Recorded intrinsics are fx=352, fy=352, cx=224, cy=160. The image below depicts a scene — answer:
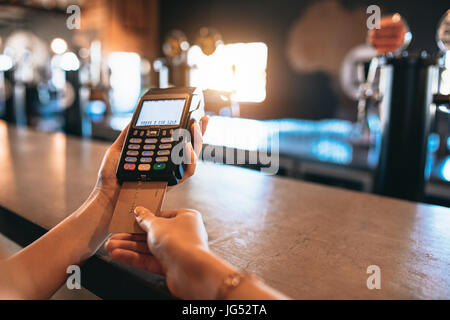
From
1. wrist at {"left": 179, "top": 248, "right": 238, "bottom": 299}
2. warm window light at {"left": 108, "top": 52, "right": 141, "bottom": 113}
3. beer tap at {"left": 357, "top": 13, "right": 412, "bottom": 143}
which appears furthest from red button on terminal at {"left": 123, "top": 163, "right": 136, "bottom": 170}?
warm window light at {"left": 108, "top": 52, "right": 141, "bottom": 113}

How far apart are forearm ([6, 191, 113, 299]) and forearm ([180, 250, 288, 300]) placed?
0.20m

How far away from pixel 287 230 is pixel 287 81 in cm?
382

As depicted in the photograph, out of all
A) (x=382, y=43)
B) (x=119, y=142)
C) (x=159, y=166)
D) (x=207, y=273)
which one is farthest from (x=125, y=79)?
(x=207, y=273)

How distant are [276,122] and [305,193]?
3.63 m

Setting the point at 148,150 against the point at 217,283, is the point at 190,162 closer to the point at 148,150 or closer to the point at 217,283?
the point at 148,150

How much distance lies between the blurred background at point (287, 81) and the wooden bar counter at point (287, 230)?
0.70 ft

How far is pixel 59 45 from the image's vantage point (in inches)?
324

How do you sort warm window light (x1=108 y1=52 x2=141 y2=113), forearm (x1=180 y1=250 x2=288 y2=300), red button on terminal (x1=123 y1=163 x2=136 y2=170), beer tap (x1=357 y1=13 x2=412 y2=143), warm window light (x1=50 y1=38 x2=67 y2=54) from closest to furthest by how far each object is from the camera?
forearm (x1=180 y1=250 x2=288 y2=300) < red button on terminal (x1=123 y1=163 x2=136 y2=170) < beer tap (x1=357 y1=13 x2=412 y2=143) < warm window light (x1=108 y1=52 x2=141 y2=113) < warm window light (x1=50 y1=38 x2=67 y2=54)

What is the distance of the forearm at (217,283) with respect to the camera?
34 centimetres

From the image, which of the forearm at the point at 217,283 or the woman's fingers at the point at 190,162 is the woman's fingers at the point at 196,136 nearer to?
the woman's fingers at the point at 190,162

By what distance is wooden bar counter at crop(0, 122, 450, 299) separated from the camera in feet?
Answer: 1.39

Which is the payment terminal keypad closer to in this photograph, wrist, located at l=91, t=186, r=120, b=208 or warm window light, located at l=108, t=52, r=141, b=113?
wrist, located at l=91, t=186, r=120, b=208

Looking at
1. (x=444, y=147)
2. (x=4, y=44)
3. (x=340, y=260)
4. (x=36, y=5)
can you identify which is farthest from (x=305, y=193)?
(x=4, y=44)

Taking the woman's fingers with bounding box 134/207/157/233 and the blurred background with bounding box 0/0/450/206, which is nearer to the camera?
the woman's fingers with bounding box 134/207/157/233
